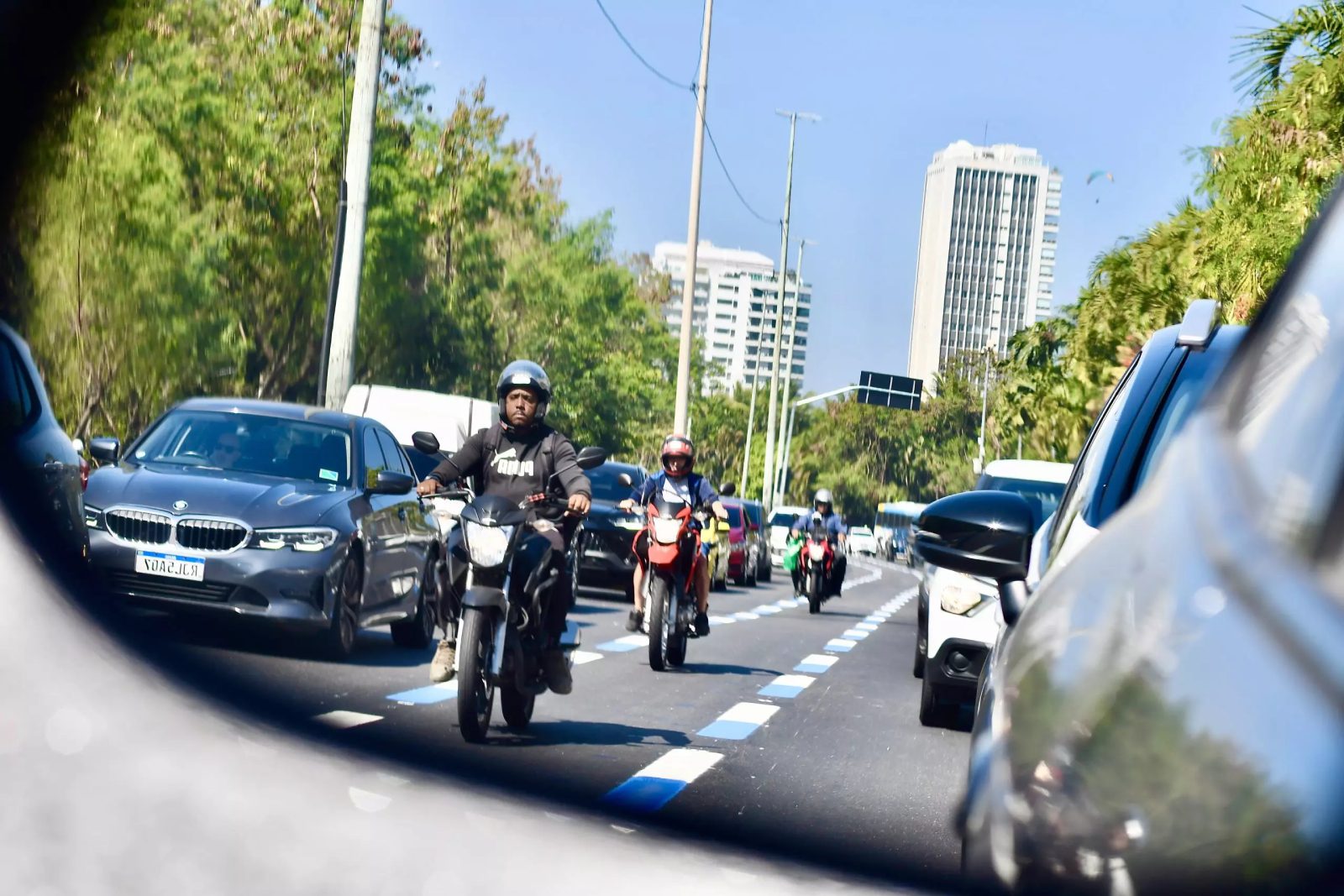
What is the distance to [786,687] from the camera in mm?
11266

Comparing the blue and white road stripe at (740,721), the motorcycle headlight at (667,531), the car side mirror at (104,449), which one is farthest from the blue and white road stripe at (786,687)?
the car side mirror at (104,449)

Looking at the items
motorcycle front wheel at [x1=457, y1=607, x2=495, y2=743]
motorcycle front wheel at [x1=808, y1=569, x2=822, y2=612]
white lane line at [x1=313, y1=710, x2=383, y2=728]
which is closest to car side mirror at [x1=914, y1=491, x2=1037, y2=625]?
white lane line at [x1=313, y1=710, x2=383, y2=728]

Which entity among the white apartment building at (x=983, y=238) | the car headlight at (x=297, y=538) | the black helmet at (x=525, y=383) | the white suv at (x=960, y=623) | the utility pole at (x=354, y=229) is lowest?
the white suv at (x=960, y=623)

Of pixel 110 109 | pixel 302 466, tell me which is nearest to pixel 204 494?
pixel 302 466

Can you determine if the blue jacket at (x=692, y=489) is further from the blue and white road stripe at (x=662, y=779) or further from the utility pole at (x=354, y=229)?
the blue and white road stripe at (x=662, y=779)

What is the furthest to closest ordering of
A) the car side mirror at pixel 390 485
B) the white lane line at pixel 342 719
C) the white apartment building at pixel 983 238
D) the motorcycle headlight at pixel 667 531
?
the motorcycle headlight at pixel 667 531, the car side mirror at pixel 390 485, the white lane line at pixel 342 719, the white apartment building at pixel 983 238

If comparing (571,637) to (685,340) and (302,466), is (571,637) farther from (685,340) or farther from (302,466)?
(685,340)

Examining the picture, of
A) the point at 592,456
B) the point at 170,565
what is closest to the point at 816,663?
the point at 592,456

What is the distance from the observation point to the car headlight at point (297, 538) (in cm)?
698

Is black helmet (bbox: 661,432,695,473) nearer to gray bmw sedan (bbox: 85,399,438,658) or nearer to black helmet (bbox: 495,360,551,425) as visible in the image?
gray bmw sedan (bbox: 85,399,438,658)

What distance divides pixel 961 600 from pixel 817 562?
13.9 metres

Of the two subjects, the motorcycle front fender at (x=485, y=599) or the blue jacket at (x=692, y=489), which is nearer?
the motorcycle front fender at (x=485, y=599)

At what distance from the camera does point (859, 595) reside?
31734 millimetres

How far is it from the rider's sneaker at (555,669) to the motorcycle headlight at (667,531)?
4728mm
